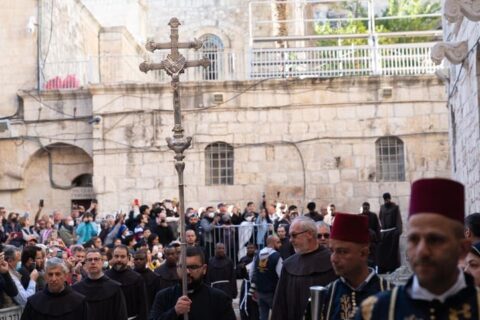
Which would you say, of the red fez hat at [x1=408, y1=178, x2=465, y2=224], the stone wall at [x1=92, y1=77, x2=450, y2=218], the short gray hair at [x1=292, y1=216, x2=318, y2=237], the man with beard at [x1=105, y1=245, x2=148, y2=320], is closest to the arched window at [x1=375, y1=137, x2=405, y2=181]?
the stone wall at [x1=92, y1=77, x2=450, y2=218]

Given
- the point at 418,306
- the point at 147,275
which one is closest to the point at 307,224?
the point at 418,306

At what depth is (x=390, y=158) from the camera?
2477cm

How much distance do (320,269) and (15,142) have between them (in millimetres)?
19613

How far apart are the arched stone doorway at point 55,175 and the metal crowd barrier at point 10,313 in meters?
16.4

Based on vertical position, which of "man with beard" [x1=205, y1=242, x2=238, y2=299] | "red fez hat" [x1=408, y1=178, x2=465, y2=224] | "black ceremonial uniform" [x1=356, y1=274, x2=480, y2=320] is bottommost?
"man with beard" [x1=205, y1=242, x2=238, y2=299]

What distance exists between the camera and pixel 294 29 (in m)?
34.2

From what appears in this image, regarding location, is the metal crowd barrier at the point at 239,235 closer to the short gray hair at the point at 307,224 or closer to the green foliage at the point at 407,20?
the short gray hair at the point at 307,224

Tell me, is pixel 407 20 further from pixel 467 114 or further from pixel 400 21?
pixel 467 114

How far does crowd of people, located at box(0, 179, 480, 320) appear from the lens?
132 inches

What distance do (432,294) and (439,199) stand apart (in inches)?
13.7

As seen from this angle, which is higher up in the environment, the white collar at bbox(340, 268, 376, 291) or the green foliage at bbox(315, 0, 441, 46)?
the green foliage at bbox(315, 0, 441, 46)

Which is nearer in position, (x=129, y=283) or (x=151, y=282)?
(x=129, y=283)

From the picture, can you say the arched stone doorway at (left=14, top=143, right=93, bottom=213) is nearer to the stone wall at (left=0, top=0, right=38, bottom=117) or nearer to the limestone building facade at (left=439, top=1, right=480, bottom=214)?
the stone wall at (left=0, top=0, right=38, bottom=117)

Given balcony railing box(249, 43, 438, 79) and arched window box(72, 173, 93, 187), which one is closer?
balcony railing box(249, 43, 438, 79)
